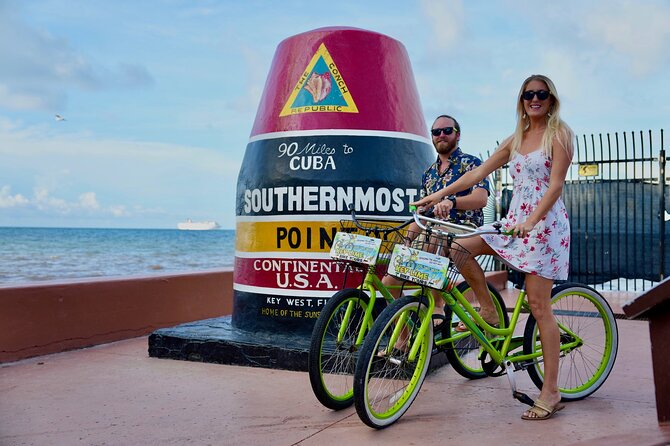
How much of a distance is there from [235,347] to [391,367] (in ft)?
5.46

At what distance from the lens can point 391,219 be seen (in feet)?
16.4

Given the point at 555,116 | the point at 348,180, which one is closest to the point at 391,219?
the point at 348,180

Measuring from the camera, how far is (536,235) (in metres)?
3.54

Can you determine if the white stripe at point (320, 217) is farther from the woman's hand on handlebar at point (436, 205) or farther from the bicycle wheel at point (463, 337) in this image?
the woman's hand on handlebar at point (436, 205)

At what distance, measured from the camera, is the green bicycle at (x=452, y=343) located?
10.6ft

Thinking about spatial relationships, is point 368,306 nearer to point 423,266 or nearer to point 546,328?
point 423,266

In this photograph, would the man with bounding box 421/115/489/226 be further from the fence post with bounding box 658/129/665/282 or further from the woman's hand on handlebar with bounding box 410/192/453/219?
the fence post with bounding box 658/129/665/282

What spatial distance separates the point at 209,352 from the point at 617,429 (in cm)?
286

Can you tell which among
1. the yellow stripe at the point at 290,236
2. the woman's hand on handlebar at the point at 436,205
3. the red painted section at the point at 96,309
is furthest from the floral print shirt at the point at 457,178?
the red painted section at the point at 96,309

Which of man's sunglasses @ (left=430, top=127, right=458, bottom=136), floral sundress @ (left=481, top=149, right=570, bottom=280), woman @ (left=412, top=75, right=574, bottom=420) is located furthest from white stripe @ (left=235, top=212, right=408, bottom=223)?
floral sundress @ (left=481, top=149, right=570, bottom=280)

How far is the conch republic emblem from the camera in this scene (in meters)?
4.91

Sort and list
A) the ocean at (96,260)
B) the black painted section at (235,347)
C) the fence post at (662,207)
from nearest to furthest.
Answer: the black painted section at (235,347), the fence post at (662,207), the ocean at (96,260)

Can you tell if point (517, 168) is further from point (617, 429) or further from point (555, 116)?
point (617, 429)

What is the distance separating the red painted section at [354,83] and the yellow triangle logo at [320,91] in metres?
0.04
